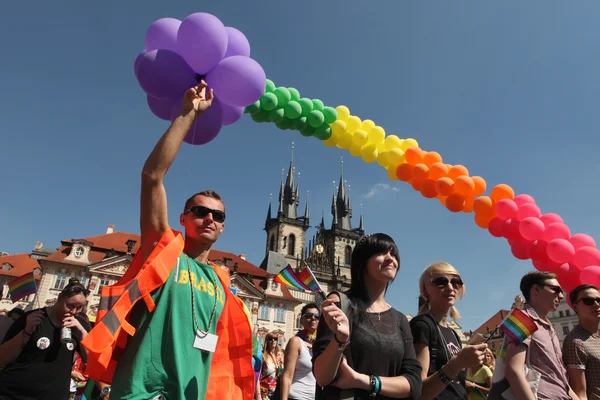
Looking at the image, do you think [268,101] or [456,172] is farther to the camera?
[456,172]

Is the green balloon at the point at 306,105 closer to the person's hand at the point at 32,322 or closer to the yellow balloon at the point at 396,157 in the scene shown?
the yellow balloon at the point at 396,157

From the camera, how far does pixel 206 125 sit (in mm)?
4078

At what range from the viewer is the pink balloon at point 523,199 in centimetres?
705

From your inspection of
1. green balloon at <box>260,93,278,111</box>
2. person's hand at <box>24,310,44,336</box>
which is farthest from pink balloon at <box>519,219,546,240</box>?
person's hand at <box>24,310,44,336</box>

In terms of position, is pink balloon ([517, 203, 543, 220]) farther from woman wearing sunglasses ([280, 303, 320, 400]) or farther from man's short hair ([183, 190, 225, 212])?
man's short hair ([183, 190, 225, 212])

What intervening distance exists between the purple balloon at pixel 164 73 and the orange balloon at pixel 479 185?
5598mm

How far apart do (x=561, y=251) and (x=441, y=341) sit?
4.72 metres

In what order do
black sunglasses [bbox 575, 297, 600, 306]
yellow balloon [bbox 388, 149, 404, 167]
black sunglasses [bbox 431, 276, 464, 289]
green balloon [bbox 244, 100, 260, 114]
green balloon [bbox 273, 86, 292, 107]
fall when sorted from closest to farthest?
black sunglasses [bbox 431, 276, 464, 289]
black sunglasses [bbox 575, 297, 600, 306]
green balloon [bbox 244, 100, 260, 114]
green balloon [bbox 273, 86, 292, 107]
yellow balloon [bbox 388, 149, 404, 167]

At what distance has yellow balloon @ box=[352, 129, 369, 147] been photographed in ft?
24.3

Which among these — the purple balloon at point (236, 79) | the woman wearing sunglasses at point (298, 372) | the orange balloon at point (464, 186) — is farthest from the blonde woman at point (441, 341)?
the orange balloon at point (464, 186)

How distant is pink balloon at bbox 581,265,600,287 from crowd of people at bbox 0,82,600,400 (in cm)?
281

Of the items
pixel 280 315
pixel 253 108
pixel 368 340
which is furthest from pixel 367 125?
pixel 280 315

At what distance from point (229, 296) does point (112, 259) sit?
3614 centimetres

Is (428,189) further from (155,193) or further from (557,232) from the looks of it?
(155,193)
